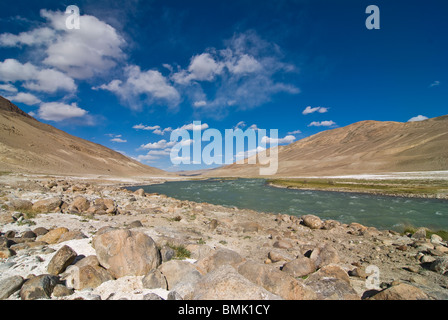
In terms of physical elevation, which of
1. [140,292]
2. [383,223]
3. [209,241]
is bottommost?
[383,223]

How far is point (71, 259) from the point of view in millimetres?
5445

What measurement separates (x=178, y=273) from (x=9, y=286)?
3.27 metres

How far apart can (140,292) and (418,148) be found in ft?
418

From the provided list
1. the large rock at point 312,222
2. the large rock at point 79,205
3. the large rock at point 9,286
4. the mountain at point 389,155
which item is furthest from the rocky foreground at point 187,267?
the mountain at point 389,155

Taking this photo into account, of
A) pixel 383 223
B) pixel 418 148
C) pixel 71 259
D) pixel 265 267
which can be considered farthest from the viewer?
pixel 418 148

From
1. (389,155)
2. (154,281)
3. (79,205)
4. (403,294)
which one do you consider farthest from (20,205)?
(389,155)

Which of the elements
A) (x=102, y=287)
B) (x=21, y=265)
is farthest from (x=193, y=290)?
(x=21, y=265)

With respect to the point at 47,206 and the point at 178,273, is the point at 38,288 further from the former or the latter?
the point at 47,206

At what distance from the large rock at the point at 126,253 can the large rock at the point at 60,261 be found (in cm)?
62

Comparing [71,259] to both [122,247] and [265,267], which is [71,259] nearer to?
[122,247]

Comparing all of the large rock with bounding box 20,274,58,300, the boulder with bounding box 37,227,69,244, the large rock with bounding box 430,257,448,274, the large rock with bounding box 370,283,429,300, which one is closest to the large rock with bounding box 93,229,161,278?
the large rock with bounding box 20,274,58,300

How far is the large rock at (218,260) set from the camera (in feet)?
19.4

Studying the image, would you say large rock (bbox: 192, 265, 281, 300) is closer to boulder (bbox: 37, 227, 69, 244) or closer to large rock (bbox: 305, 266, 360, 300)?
large rock (bbox: 305, 266, 360, 300)
